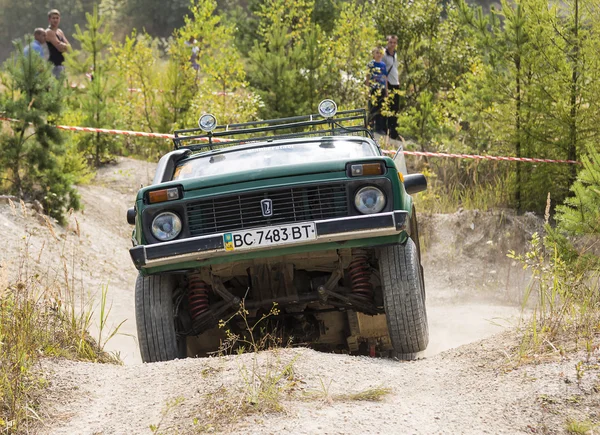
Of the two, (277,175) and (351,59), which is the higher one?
(351,59)

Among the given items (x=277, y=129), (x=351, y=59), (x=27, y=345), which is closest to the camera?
(x=27, y=345)

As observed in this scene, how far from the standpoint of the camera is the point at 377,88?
651 inches

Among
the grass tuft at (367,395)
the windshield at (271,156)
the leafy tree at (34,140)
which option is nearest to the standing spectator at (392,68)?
the leafy tree at (34,140)

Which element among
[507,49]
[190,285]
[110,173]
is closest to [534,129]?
[507,49]

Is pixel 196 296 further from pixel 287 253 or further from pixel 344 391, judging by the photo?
pixel 344 391

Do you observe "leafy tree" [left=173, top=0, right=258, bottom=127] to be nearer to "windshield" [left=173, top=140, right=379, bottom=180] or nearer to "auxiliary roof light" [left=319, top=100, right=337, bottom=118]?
"auxiliary roof light" [left=319, top=100, right=337, bottom=118]

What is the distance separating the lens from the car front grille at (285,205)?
6074mm

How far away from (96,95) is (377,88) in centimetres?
478

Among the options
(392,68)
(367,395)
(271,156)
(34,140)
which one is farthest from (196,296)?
(392,68)

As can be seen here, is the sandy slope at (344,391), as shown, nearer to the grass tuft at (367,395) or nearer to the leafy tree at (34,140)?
the grass tuft at (367,395)

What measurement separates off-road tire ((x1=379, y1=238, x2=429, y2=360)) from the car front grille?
49cm

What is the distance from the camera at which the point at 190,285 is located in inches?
264

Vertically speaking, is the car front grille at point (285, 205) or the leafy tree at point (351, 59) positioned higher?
the leafy tree at point (351, 59)

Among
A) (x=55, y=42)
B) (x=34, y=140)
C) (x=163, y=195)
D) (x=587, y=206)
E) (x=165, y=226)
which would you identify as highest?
(x=55, y=42)
